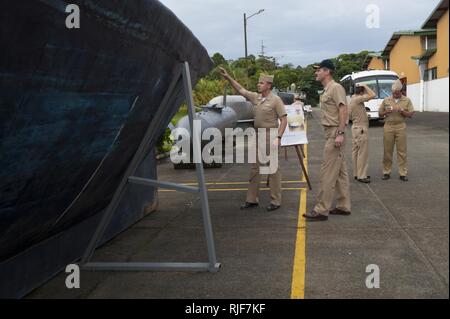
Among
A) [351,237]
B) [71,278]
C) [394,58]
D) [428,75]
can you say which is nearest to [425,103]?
[428,75]

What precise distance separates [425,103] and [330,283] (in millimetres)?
35491

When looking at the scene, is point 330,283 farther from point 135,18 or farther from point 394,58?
point 394,58

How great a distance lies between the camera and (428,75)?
116ft

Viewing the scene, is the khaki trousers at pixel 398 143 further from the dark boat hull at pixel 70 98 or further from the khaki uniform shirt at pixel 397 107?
the dark boat hull at pixel 70 98

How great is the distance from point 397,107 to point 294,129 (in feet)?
7.14

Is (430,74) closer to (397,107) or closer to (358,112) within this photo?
(397,107)

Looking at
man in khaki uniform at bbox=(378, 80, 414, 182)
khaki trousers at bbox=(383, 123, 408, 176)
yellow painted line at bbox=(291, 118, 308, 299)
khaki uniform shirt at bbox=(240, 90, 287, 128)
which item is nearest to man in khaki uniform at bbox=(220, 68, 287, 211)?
khaki uniform shirt at bbox=(240, 90, 287, 128)

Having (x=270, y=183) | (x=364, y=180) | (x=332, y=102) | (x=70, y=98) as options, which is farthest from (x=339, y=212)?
(x=70, y=98)

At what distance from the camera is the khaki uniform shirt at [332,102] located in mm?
5906

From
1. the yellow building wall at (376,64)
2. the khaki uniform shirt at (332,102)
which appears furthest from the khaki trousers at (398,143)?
the yellow building wall at (376,64)

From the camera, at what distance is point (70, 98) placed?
2959 mm

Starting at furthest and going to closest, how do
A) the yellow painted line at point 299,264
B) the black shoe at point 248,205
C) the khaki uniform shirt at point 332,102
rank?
the black shoe at point 248,205 → the khaki uniform shirt at point 332,102 → the yellow painted line at point 299,264

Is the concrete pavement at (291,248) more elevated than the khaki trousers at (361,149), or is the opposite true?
the khaki trousers at (361,149)

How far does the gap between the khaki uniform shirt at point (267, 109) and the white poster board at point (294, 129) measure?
1.27 metres
